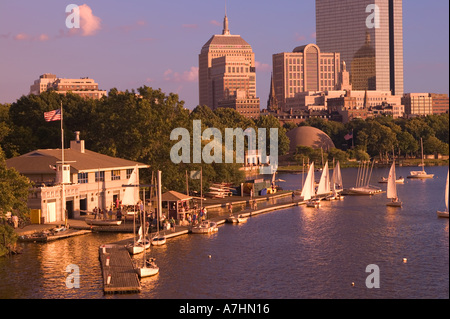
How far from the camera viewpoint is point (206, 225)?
80.8m

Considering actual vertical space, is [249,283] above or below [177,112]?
below

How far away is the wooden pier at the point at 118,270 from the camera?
172 feet

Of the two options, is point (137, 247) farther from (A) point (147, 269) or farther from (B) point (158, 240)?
(A) point (147, 269)

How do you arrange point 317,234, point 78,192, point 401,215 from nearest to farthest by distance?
point 317,234, point 78,192, point 401,215

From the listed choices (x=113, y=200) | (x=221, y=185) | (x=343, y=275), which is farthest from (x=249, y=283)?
(x=221, y=185)

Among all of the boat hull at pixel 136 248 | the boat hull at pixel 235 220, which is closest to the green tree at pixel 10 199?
the boat hull at pixel 136 248

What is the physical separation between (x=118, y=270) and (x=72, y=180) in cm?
3146

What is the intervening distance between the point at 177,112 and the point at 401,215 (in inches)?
1883

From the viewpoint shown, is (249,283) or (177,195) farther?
(177,195)

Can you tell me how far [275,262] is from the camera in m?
63.2

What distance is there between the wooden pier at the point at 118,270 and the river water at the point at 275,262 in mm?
806
